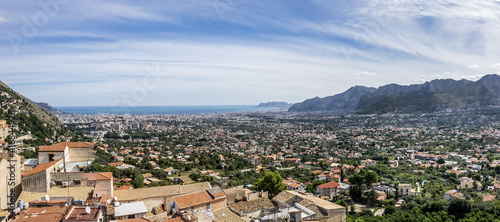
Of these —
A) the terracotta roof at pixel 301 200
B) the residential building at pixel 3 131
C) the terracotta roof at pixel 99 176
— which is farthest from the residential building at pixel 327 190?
the residential building at pixel 3 131

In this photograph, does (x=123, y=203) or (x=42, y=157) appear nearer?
(x=123, y=203)

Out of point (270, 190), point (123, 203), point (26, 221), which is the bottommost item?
point (270, 190)

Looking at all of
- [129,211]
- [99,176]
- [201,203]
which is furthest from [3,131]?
[201,203]

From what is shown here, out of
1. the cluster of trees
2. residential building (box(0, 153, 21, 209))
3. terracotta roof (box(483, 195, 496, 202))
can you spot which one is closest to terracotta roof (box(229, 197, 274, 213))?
the cluster of trees

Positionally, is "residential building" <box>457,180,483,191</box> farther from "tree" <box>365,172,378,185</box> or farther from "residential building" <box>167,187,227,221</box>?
"residential building" <box>167,187,227,221</box>

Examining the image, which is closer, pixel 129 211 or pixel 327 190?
pixel 129 211

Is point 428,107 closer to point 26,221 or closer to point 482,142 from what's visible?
point 482,142

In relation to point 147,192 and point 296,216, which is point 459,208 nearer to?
point 296,216

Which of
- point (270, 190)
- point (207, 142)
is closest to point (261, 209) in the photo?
point (270, 190)
